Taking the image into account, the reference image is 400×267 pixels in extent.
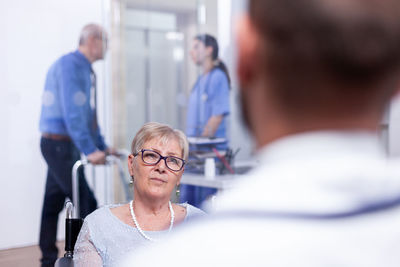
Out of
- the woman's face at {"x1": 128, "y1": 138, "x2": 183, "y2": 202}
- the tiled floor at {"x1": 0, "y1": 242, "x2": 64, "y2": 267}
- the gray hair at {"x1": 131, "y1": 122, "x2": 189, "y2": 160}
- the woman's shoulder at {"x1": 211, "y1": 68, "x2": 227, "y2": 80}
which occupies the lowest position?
the tiled floor at {"x1": 0, "y1": 242, "x2": 64, "y2": 267}

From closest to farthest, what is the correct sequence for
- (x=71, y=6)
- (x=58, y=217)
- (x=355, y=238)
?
(x=355, y=238) → (x=58, y=217) → (x=71, y=6)

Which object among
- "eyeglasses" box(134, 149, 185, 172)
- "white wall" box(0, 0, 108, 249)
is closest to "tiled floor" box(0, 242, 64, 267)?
"white wall" box(0, 0, 108, 249)

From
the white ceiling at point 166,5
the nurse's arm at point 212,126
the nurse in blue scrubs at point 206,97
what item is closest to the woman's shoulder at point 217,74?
the nurse in blue scrubs at point 206,97

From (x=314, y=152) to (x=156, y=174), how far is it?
1.37 meters

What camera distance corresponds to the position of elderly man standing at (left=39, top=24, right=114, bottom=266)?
10.5 feet

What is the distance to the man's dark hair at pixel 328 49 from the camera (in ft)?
1.26

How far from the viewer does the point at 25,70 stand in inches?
130

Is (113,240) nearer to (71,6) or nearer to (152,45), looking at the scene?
(152,45)

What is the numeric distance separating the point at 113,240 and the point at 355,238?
1.29 meters

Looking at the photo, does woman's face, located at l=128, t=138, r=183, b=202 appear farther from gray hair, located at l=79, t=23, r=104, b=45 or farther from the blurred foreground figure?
gray hair, located at l=79, t=23, r=104, b=45

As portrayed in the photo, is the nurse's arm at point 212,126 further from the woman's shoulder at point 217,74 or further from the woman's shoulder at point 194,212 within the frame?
the woman's shoulder at point 194,212

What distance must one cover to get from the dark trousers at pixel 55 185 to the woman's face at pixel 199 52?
3.39 ft

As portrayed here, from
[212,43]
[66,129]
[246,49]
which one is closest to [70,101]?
[66,129]

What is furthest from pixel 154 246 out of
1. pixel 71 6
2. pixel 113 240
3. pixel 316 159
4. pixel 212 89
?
pixel 71 6
